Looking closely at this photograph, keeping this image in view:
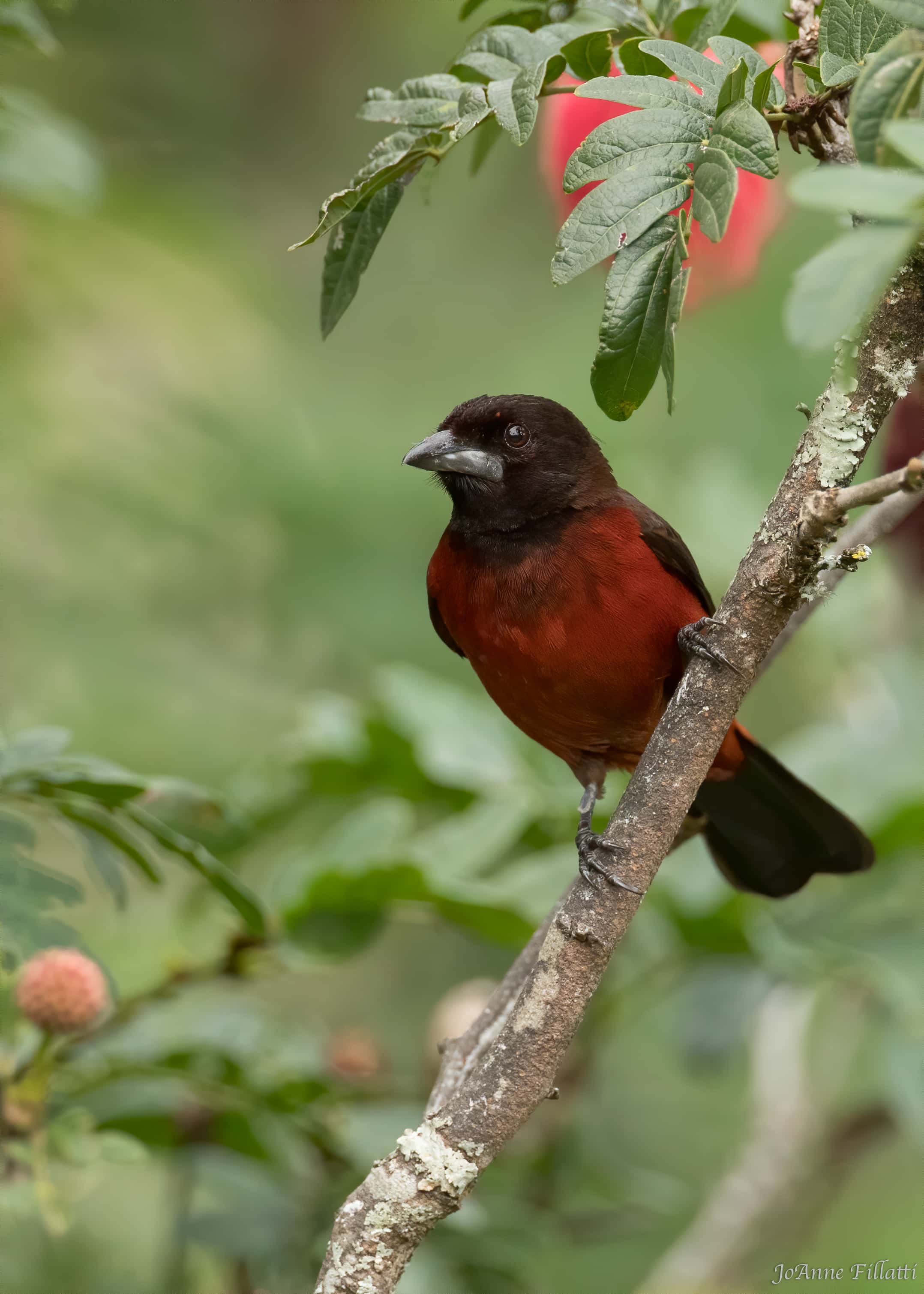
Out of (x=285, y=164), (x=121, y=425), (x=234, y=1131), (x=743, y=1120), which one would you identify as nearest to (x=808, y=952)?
(x=234, y=1131)

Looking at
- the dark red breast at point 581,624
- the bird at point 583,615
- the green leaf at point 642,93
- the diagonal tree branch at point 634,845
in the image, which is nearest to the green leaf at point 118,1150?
the diagonal tree branch at point 634,845

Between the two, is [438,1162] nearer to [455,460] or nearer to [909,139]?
[909,139]

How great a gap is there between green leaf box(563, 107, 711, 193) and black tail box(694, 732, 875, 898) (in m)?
1.89

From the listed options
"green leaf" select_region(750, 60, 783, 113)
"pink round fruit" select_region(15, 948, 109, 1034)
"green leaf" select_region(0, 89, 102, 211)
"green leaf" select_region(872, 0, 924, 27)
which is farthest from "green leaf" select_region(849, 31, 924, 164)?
"green leaf" select_region(0, 89, 102, 211)

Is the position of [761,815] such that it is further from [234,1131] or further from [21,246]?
[21,246]

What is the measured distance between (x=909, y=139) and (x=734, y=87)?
58 centimetres

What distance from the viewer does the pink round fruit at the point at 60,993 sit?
240 cm

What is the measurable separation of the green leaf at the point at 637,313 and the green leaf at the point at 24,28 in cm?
140

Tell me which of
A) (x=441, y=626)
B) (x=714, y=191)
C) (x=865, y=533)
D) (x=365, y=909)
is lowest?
(x=365, y=909)

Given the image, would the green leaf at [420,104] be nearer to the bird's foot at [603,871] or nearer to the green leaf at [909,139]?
the green leaf at [909,139]

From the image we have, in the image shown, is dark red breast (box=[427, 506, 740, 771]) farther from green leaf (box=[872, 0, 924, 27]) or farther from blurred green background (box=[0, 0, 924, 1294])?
green leaf (box=[872, 0, 924, 27])

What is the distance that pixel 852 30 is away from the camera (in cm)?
181
